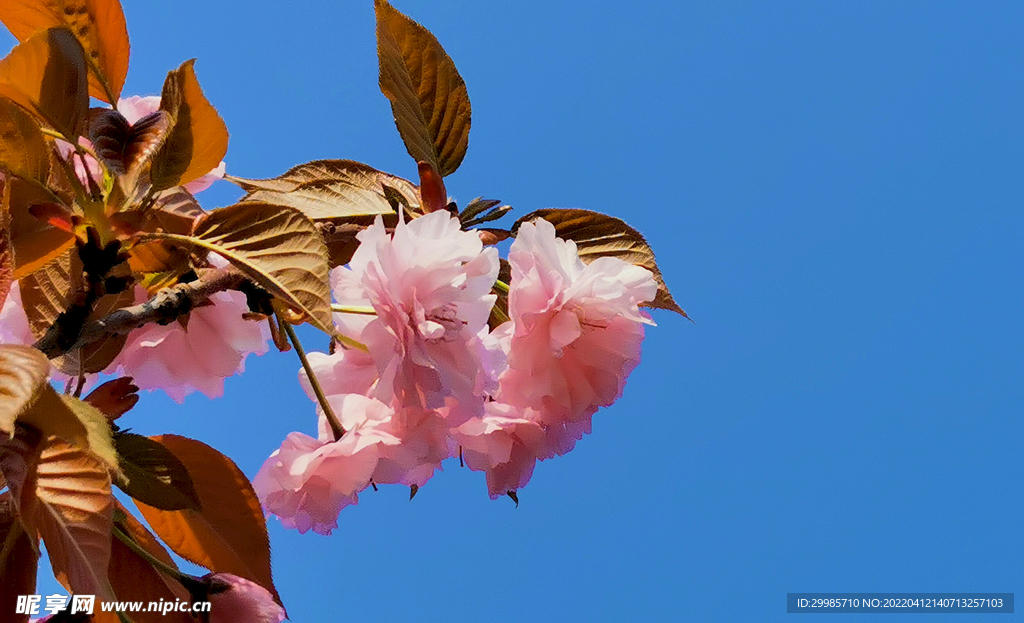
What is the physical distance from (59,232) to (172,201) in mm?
123

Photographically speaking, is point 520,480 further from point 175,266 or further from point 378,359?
point 175,266

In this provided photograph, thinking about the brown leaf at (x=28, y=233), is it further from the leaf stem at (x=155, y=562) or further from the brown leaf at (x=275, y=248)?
the leaf stem at (x=155, y=562)

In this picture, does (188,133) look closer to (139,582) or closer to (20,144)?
(20,144)

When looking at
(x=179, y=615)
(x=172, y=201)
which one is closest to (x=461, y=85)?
(x=172, y=201)

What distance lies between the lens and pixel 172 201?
62 centimetres

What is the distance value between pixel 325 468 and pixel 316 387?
7 cm

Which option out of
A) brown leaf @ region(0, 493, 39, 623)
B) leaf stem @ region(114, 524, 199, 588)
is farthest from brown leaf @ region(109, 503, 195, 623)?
brown leaf @ region(0, 493, 39, 623)

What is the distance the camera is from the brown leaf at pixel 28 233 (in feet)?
1.59

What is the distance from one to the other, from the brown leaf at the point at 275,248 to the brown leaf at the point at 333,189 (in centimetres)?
12

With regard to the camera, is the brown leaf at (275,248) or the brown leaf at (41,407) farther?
the brown leaf at (275,248)

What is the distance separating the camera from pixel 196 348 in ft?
2.35

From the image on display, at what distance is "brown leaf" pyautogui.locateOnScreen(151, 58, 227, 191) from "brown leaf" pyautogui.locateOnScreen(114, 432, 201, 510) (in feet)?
0.53

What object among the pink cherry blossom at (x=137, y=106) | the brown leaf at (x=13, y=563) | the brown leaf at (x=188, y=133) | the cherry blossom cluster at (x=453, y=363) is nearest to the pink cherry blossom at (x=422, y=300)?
the cherry blossom cluster at (x=453, y=363)

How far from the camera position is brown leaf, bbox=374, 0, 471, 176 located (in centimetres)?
70
